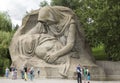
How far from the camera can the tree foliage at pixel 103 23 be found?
37312mm

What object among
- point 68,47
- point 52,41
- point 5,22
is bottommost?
point 68,47

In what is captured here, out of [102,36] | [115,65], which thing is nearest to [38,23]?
[102,36]

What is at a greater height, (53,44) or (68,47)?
(53,44)

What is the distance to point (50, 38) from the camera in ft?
123

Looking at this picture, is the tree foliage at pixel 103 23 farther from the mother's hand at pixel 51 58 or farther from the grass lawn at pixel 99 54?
the grass lawn at pixel 99 54

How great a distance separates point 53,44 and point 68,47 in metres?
1.70

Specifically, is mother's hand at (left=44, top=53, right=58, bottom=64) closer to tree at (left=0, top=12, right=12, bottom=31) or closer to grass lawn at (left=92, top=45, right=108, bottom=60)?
grass lawn at (left=92, top=45, right=108, bottom=60)

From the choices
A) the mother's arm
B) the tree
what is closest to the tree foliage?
the mother's arm

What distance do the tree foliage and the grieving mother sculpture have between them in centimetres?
254

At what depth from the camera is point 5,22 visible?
59.7 meters

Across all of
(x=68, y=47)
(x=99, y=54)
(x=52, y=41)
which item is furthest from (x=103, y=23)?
(x=99, y=54)

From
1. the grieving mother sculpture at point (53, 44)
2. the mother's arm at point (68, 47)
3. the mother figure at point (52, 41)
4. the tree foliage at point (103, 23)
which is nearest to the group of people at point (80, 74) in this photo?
the grieving mother sculpture at point (53, 44)

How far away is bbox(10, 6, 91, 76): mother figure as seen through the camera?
3638 cm

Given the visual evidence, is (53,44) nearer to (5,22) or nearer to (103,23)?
(103,23)
